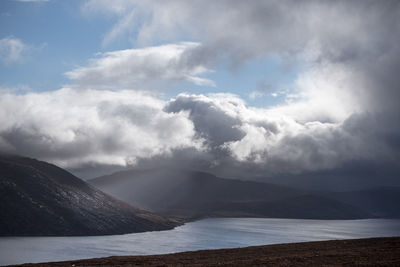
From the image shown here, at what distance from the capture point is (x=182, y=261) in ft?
210

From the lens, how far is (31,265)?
65250 mm

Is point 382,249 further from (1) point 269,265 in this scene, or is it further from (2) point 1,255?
(2) point 1,255

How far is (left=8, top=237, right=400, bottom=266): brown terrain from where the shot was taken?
172 ft

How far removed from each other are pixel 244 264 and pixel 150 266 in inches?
550

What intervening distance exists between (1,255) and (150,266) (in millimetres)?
117468

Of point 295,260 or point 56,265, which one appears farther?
point 56,265

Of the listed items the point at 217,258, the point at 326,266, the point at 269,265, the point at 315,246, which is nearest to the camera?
the point at 326,266

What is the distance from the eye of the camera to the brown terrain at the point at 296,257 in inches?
2069

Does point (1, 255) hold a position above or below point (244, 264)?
below

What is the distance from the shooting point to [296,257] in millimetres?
57906

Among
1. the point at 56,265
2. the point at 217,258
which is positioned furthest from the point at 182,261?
the point at 56,265

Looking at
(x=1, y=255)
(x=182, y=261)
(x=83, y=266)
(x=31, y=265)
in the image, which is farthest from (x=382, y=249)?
(x=1, y=255)

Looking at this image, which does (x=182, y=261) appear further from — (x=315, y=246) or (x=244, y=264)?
(x=315, y=246)

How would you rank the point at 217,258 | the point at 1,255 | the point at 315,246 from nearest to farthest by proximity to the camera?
1. the point at 217,258
2. the point at 315,246
3. the point at 1,255
